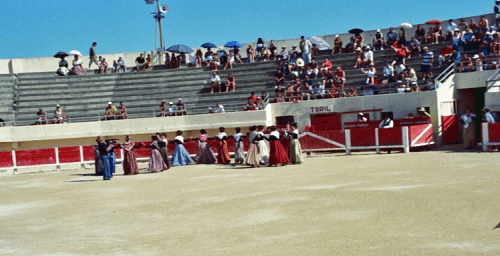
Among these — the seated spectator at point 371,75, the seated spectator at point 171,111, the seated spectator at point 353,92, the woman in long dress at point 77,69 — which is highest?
the woman in long dress at point 77,69

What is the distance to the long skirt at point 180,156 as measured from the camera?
27.1 meters

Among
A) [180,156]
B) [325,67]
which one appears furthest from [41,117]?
[325,67]

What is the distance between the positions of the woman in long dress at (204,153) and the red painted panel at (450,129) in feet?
33.9

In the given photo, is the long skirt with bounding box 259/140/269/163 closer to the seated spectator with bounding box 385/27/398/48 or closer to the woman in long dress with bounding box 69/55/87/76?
the seated spectator with bounding box 385/27/398/48

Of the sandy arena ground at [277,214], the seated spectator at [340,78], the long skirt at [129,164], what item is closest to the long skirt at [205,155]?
the long skirt at [129,164]

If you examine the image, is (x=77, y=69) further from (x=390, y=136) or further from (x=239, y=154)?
(x=390, y=136)

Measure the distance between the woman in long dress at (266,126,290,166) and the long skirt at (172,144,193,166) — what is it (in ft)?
17.8

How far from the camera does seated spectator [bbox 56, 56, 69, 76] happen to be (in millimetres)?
38469

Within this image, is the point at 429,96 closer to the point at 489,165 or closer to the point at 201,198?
the point at 489,165

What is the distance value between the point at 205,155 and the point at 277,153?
5.16 m

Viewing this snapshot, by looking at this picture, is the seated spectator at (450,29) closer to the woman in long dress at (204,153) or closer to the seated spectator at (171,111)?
the woman in long dress at (204,153)

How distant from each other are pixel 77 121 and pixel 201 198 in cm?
2084

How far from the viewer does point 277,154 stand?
23.1m

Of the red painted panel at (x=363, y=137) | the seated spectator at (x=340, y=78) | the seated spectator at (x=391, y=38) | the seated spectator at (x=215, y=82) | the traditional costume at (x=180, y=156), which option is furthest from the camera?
the seated spectator at (x=215, y=82)
